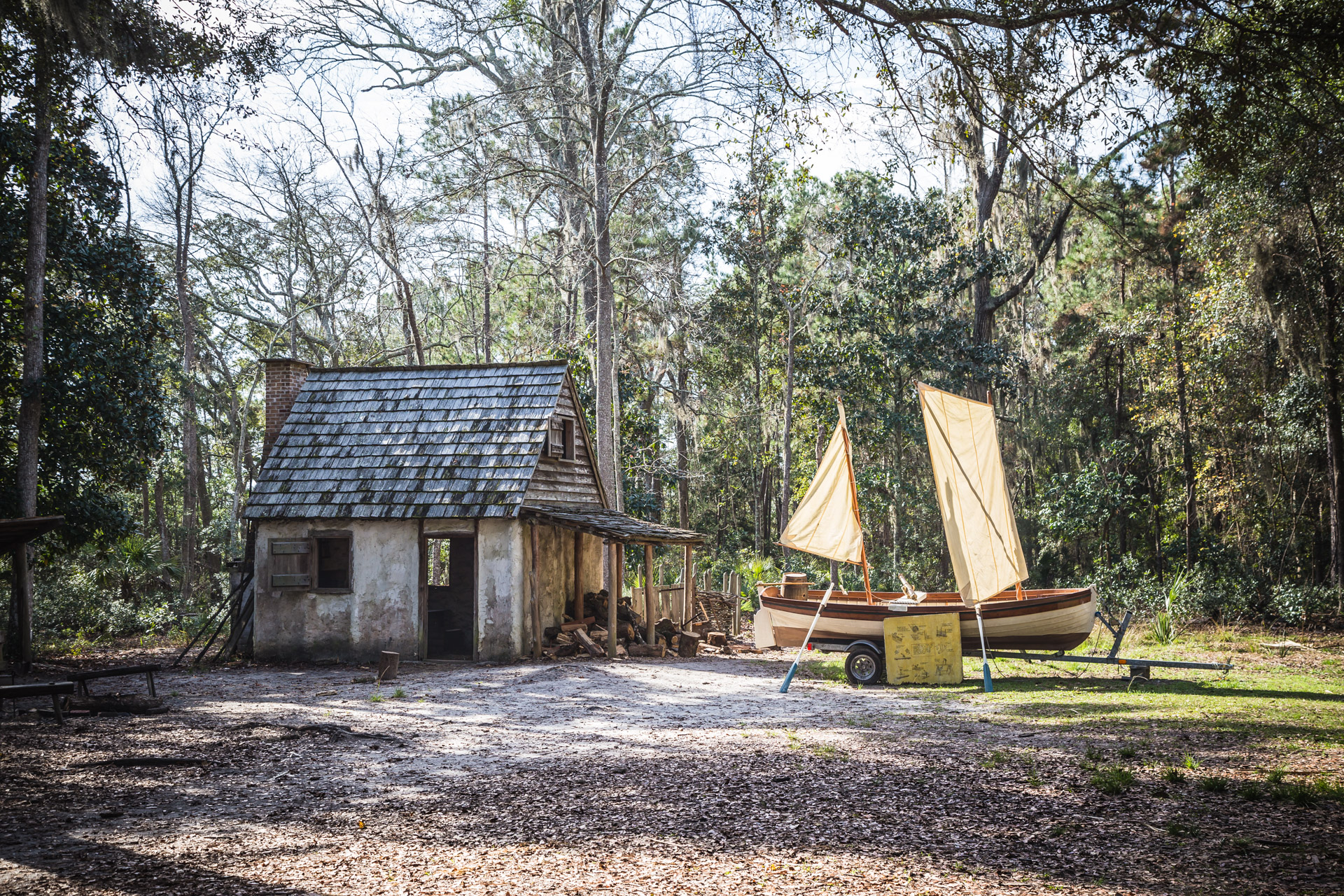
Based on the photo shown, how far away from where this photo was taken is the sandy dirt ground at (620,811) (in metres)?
4.60

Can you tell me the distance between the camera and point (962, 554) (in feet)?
41.4

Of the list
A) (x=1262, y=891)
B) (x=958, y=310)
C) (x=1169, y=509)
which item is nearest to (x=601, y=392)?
(x=958, y=310)

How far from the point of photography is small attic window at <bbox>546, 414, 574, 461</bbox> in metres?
16.9

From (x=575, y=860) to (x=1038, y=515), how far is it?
23947 mm

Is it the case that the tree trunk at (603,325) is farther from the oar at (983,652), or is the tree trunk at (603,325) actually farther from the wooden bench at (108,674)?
the wooden bench at (108,674)

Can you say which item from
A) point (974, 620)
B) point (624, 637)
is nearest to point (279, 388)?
point (624, 637)

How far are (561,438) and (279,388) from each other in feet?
18.6

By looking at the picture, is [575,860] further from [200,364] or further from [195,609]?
[200,364]

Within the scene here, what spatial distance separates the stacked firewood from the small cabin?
298mm

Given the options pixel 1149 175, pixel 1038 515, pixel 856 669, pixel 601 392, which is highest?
pixel 1149 175

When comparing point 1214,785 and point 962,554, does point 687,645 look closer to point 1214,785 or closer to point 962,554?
point 962,554

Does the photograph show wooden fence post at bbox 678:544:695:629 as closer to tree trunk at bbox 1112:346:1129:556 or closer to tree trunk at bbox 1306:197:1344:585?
tree trunk at bbox 1306:197:1344:585

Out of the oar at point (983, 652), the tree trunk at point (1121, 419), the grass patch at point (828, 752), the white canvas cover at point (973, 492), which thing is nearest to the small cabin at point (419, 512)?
the white canvas cover at point (973, 492)

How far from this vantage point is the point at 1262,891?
13.7ft
